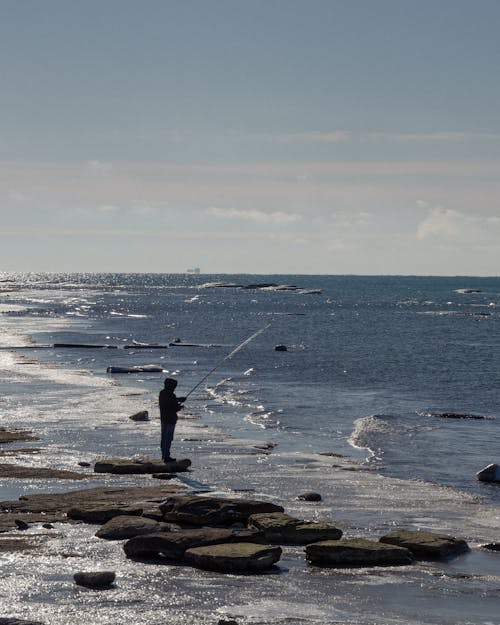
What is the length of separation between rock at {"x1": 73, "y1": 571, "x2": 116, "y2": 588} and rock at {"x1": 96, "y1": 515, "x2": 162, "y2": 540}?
254 centimetres

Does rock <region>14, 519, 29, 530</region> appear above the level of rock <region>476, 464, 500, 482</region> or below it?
above

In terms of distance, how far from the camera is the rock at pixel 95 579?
50.1 feet

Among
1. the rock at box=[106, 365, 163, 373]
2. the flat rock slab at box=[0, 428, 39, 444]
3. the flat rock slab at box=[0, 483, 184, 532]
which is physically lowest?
the rock at box=[106, 365, 163, 373]

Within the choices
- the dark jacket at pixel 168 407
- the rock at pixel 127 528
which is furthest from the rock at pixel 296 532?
the dark jacket at pixel 168 407

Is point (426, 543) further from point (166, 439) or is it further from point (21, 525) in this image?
point (166, 439)

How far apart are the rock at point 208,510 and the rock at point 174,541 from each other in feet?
3.70

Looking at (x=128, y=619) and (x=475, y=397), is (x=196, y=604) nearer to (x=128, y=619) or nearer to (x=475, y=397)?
(x=128, y=619)

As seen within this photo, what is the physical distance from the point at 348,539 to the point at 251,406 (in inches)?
921

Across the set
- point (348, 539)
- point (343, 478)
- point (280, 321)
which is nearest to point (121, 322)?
point (280, 321)

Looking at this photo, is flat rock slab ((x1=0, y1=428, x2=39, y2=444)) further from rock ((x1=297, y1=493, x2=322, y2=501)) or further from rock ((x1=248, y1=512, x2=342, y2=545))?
rock ((x1=248, y1=512, x2=342, y2=545))

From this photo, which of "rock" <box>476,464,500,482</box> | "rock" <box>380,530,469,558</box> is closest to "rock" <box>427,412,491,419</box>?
"rock" <box>476,464,500,482</box>

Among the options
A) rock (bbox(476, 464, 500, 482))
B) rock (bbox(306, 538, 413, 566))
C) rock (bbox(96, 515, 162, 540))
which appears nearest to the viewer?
rock (bbox(306, 538, 413, 566))

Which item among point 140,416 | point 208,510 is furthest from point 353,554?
point 140,416

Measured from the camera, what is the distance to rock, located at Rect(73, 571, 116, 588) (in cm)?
1526
